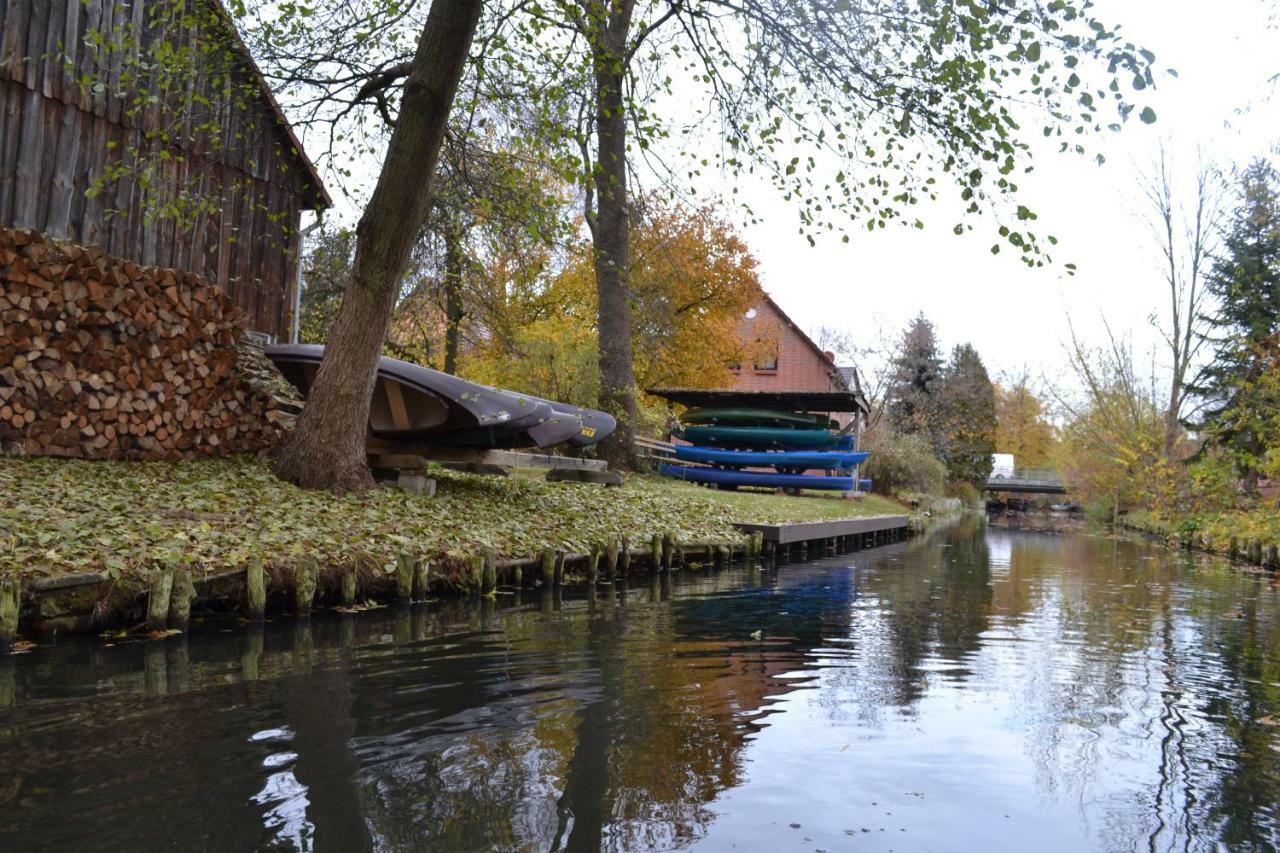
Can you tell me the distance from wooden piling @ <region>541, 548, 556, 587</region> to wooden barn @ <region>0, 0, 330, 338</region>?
499 centimetres

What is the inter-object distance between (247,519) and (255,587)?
1.17m

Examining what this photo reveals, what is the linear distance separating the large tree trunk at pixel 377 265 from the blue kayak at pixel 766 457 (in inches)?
545

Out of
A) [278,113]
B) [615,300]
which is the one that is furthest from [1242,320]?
[278,113]

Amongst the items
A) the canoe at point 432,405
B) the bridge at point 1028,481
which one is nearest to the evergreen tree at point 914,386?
the bridge at point 1028,481

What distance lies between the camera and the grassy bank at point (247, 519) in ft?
20.2

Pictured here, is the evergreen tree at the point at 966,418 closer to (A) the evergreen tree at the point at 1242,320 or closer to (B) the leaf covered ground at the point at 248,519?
(A) the evergreen tree at the point at 1242,320

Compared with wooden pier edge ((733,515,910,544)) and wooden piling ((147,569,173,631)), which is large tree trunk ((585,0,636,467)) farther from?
wooden piling ((147,569,173,631))

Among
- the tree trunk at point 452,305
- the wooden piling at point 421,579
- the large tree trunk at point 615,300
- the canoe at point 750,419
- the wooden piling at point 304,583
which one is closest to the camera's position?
the wooden piling at point 304,583

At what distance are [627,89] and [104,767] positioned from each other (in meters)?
8.49

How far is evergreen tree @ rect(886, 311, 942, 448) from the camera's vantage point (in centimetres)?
4116

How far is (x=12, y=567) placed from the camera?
5477 millimetres

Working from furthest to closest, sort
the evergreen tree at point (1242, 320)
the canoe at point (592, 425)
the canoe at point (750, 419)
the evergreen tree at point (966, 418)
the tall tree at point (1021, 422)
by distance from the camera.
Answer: the tall tree at point (1021, 422), the evergreen tree at point (966, 418), the canoe at point (750, 419), the evergreen tree at point (1242, 320), the canoe at point (592, 425)

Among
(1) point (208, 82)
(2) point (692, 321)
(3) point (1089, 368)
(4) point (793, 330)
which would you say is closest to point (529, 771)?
(1) point (208, 82)

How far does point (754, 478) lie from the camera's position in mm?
22719
